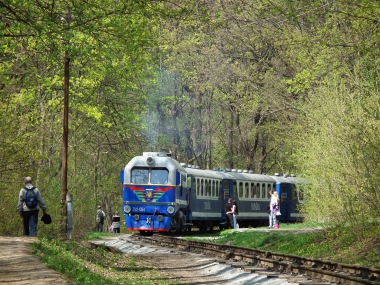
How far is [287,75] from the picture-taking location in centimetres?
4431

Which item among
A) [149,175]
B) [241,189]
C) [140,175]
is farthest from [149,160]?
[241,189]

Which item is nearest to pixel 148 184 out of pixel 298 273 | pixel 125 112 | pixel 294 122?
pixel 125 112

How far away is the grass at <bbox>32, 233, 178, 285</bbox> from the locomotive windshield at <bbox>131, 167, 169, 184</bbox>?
1095 cm

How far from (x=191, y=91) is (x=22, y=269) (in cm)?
4428

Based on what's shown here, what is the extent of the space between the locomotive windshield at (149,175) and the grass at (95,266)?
35.9ft

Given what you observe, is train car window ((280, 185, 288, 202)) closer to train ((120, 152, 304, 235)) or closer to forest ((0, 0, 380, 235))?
forest ((0, 0, 380, 235))

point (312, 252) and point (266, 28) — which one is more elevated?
point (266, 28)

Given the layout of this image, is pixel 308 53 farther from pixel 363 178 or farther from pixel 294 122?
Result: pixel 363 178

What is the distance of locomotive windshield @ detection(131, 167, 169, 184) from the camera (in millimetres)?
33875

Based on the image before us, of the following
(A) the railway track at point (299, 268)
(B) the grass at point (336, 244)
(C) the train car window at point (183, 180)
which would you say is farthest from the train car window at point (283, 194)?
(A) the railway track at point (299, 268)

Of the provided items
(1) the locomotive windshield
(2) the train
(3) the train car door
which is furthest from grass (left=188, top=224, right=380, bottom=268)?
(3) the train car door

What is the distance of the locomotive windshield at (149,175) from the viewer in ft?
111

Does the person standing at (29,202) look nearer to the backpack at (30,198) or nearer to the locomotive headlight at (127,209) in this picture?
the backpack at (30,198)

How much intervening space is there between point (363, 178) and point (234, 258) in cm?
359
